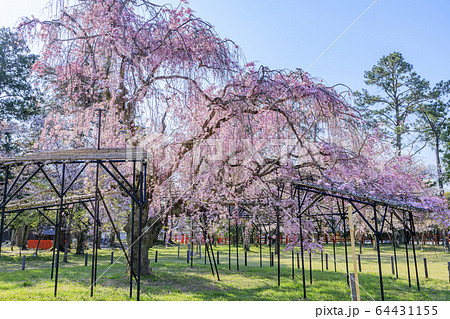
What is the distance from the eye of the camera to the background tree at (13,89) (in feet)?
57.1

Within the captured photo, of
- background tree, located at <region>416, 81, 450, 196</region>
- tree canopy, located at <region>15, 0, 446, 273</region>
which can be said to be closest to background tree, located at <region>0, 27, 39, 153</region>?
tree canopy, located at <region>15, 0, 446, 273</region>

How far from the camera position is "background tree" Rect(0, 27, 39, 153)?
1741 cm

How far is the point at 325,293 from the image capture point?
25.5 feet

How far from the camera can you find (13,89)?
18016 millimetres

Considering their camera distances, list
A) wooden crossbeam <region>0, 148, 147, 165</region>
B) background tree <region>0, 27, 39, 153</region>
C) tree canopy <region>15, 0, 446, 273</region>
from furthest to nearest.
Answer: background tree <region>0, 27, 39, 153</region> < tree canopy <region>15, 0, 446, 273</region> < wooden crossbeam <region>0, 148, 147, 165</region>

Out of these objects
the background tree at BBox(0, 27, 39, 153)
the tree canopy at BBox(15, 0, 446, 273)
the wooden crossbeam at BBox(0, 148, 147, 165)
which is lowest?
the wooden crossbeam at BBox(0, 148, 147, 165)

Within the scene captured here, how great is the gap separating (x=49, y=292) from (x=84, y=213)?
9399 millimetres

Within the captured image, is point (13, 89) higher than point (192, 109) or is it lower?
higher

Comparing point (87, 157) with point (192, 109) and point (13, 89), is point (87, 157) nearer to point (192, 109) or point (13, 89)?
point (192, 109)

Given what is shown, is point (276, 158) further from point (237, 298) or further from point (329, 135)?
point (237, 298)

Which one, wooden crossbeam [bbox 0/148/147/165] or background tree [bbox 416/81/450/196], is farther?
background tree [bbox 416/81/450/196]

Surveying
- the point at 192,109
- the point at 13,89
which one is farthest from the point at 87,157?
the point at 13,89

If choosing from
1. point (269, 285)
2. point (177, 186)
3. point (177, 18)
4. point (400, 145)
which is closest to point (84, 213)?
point (177, 186)

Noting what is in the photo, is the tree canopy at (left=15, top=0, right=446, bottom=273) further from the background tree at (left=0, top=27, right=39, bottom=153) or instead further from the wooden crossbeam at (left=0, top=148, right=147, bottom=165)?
the background tree at (left=0, top=27, right=39, bottom=153)
